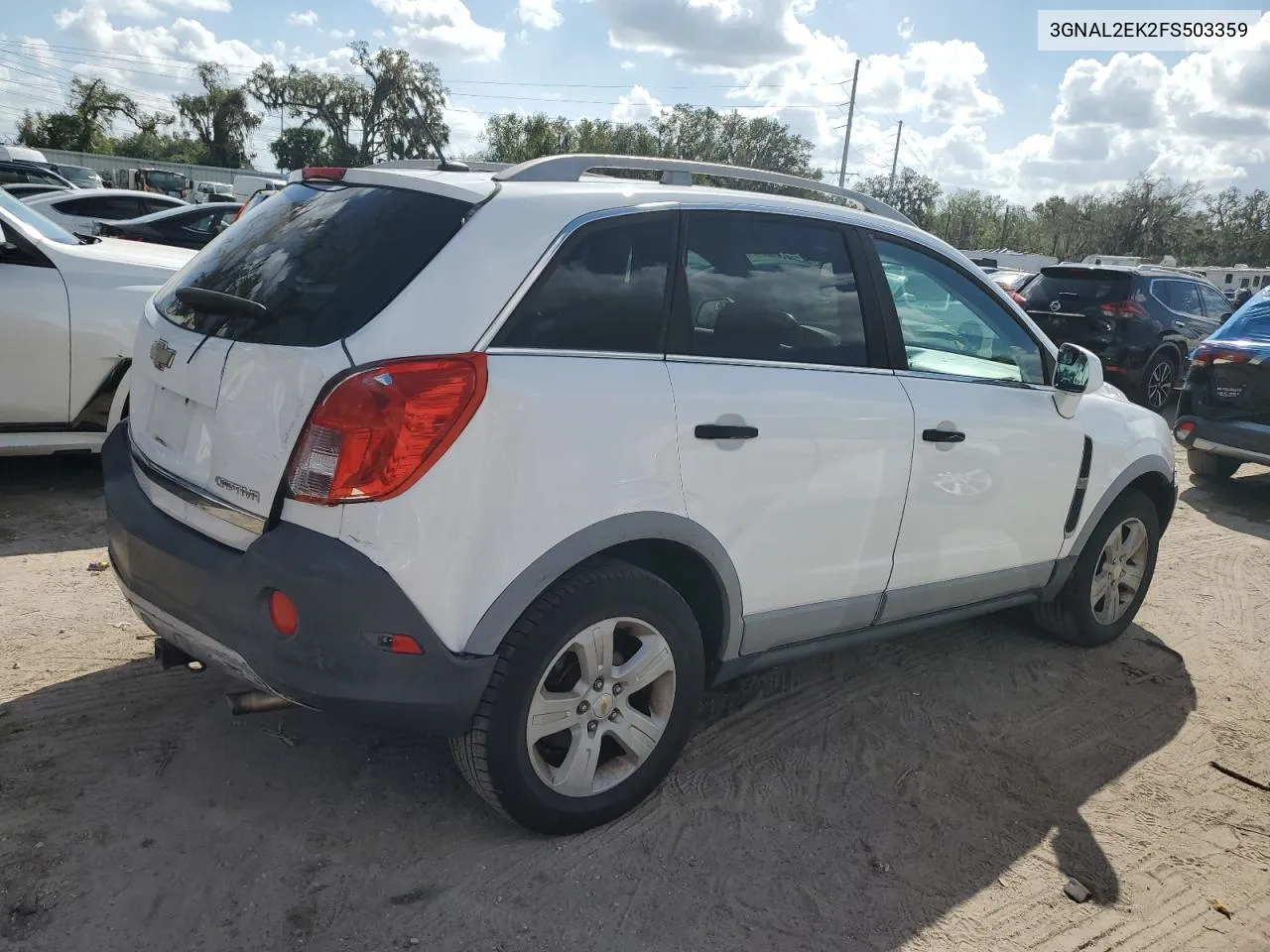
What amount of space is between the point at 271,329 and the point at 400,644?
883mm

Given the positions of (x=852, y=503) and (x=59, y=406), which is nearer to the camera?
(x=852, y=503)

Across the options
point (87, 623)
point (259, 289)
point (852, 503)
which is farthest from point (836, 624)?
point (87, 623)

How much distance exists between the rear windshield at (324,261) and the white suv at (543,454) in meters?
0.01

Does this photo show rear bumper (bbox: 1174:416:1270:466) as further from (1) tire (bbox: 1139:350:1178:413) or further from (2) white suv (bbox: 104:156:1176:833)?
(2) white suv (bbox: 104:156:1176:833)

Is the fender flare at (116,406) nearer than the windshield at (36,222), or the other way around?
the fender flare at (116,406)

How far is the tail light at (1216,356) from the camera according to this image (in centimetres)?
769

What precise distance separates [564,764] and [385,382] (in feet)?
3.84

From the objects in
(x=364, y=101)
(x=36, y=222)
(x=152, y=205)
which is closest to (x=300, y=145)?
(x=364, y=101)

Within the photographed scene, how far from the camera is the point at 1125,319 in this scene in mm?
11469

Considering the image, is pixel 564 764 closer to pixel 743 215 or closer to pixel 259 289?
pixel 259 289

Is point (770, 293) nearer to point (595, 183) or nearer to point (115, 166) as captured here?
point (595, 183)

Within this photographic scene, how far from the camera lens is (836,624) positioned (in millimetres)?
3395

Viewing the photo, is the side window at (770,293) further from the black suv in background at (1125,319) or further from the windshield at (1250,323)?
the black suv in background at (1125,319)

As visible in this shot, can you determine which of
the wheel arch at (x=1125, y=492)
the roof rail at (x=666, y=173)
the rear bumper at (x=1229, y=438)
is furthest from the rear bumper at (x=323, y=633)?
the rear bumper at (x=1229, y=438)
